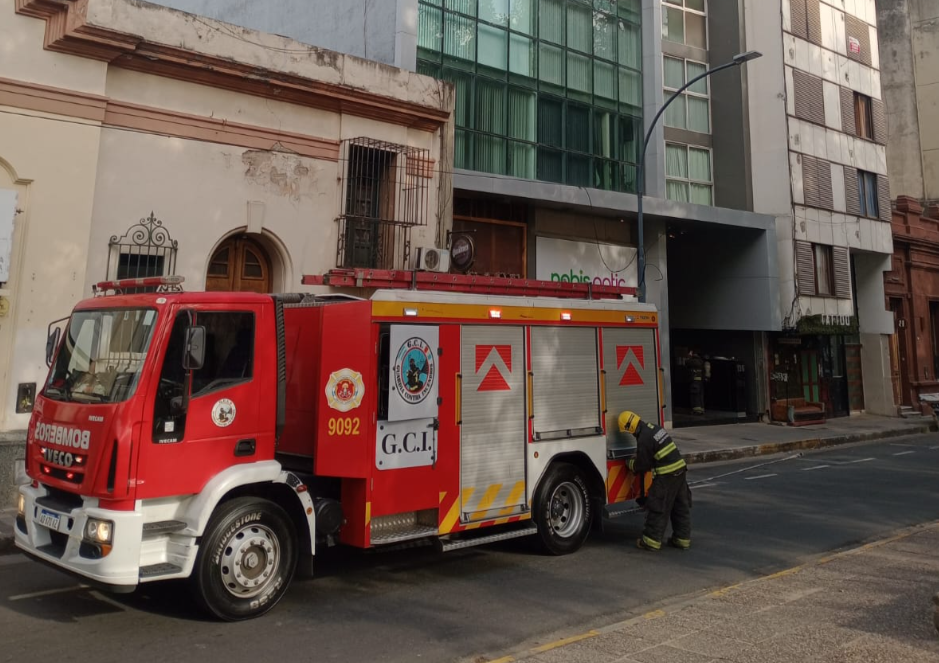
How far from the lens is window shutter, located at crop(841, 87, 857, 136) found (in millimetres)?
26297

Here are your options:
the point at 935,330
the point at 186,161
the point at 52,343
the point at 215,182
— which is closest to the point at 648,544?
the point at 52,343

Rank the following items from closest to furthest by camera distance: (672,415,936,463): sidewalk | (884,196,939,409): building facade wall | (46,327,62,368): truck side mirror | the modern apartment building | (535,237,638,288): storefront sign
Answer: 1. (46,327,62,368): truck side mirror
2. (672,415,936,463): sidewalk
3. (535,237,638,288): storefront sign
4. the modern apartment building
5. (884,196,939,409): building facade wall

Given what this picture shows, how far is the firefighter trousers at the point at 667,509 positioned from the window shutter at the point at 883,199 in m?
24.1

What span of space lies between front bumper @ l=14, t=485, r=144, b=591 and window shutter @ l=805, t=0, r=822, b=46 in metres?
27.2

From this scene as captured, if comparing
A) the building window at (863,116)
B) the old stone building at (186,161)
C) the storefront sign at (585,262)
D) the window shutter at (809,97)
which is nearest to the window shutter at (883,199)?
the building window at (863,116)

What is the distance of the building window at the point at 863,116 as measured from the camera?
1068 inches

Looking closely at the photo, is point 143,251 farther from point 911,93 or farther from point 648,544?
point 911,93

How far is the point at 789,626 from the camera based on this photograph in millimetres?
5312

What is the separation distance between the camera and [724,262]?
24.4 meters

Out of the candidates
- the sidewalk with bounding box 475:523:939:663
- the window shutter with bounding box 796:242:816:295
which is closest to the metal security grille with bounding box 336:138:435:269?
the sidewalk with bounding box 475:523:939:663

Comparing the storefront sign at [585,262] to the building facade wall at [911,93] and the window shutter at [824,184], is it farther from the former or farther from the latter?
the building facade wall at [911,93]

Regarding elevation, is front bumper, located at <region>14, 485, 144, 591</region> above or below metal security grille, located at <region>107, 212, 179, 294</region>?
below

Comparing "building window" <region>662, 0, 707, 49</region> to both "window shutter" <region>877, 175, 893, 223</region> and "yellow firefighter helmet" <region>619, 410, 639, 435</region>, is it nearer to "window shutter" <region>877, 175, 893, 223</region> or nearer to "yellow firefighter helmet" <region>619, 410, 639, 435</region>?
"window shutter" <region>877, 175, 893, 223</region>

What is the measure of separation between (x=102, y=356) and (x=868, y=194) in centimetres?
2829
